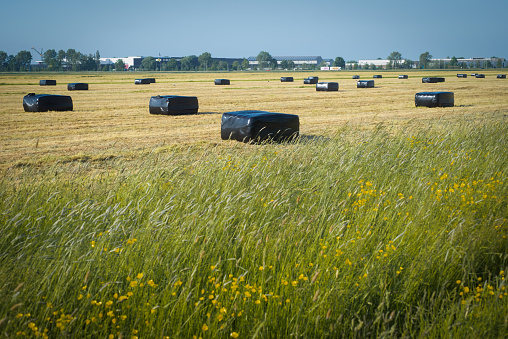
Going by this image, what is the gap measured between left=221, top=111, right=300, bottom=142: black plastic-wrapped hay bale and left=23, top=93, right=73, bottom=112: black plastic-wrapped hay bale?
10.6 meters

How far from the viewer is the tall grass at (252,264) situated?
299 cm

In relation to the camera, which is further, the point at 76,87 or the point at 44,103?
the point at 76,87

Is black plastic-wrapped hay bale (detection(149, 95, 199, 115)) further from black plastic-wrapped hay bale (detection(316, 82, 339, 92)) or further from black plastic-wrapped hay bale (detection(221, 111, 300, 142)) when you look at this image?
black plastic-wrapped hay bale (detection(316, 82, 339, 92))

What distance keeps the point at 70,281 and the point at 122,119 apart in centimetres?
1481

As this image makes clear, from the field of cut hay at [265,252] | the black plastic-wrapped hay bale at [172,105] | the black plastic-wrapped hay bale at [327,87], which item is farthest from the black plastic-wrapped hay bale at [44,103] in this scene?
the black plastic-wrapped hay bale at [327,87]

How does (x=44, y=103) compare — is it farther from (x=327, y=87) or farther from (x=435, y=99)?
(x=327, y=87)

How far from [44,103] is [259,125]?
11911mm

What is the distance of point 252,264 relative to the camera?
3.48m

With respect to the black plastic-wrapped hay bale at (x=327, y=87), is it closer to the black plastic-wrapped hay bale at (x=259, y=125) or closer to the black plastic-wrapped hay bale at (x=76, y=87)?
the black plastic-wrapped hay bale at (x=76, y=87)

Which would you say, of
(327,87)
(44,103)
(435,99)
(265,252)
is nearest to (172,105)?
(44,103)

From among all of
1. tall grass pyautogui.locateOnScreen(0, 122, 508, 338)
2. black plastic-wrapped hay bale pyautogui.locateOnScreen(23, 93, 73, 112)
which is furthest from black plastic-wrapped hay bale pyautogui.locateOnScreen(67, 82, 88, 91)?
tall grass pyautogui.locateOnScreen(0, 122, 508, 338)

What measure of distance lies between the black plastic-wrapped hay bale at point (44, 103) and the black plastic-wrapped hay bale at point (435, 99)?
16819 mm

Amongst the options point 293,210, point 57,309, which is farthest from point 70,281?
point 293,210

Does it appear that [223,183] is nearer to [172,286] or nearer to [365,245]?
→ [365,245]
